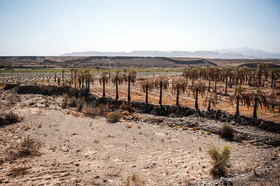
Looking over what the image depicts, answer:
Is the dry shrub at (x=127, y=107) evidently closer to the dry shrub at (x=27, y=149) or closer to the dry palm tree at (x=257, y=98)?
the dry palm tree at (x=257, y=98)

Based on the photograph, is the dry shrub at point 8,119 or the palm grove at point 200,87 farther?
the palm grove at point 200,87

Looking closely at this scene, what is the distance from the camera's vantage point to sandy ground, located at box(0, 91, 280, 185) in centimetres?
1027

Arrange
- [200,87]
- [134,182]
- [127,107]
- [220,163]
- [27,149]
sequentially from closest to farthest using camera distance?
[134,182]
[220,163]
[27,149]
[200,87]
[127,107]

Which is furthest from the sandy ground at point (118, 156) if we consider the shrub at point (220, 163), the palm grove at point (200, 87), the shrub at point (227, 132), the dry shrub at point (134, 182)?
the palm grove at point (200, 87)

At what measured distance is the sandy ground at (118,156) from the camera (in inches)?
404

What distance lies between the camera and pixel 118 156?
1438 centimetres

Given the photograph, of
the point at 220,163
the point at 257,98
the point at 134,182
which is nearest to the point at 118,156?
the point at 134,182

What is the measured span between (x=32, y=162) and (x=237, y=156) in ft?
50.1

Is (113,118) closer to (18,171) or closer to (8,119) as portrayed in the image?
(8,119)

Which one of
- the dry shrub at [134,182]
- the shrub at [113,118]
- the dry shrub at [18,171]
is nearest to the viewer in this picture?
the dry shrub at [134,182]

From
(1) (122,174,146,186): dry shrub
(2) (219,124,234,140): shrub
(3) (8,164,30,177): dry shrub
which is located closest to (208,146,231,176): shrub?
(1) (122,174,146,186): dry shrub

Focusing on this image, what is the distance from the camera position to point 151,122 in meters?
27.6

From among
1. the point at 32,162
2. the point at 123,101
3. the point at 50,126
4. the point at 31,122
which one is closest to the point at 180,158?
the point at 32,162

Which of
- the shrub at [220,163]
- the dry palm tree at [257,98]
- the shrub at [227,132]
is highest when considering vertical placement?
the dry palm tree at [257,98]
